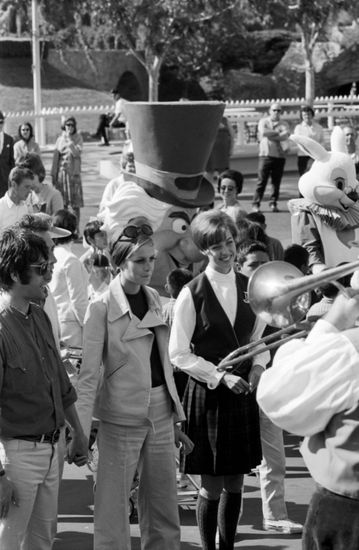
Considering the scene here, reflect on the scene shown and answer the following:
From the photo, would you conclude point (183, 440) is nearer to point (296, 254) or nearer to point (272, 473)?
point (272, 473)

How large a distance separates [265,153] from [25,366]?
13269 mm

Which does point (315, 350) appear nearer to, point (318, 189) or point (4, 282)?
point (4, 282)

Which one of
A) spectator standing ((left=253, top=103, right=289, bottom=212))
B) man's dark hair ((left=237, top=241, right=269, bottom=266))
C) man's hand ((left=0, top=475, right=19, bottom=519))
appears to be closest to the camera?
man's hand ((left=0, top=475, right=19, bottom=519))

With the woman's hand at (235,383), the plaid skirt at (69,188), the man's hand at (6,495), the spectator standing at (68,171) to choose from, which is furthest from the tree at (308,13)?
the man's hand at (6,495)

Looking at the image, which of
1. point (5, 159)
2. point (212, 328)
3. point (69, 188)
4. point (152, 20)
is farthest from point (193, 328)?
point (152, 20)

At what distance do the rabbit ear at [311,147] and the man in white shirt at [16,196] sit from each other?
1.97 meters

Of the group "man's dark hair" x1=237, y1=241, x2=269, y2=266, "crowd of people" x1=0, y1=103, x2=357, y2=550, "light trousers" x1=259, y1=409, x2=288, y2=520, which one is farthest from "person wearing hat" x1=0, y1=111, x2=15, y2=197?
"light trousers" x1=259, y1=409, x2=288, y2=520

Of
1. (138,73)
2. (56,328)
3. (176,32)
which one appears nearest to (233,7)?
(176,32)

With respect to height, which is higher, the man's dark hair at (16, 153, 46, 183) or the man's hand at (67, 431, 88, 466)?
the man's dark hair at (16, 153, 46, 183)

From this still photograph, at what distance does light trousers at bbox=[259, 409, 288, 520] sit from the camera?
20.9ft

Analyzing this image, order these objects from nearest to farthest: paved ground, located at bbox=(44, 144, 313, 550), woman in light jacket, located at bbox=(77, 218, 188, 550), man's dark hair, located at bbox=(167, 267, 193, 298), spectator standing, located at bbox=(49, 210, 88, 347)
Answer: woman in light jacket, located at bbox=(77, 218, 188, 550) < paved ground, located at bbox=(44, 144, 313, 550) < man's dark hair, located at bbox=(167, 267, 193, 298) < spectator standing, located at bbox=(49, 210, 88, 347)

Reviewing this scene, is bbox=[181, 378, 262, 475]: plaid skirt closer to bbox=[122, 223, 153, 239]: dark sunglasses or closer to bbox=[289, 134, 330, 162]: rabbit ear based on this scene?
bbox=[122, 223, 153, 239]: dark sunglasses

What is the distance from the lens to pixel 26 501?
4.80m

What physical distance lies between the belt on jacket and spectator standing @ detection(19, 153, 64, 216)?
11.2 feet
